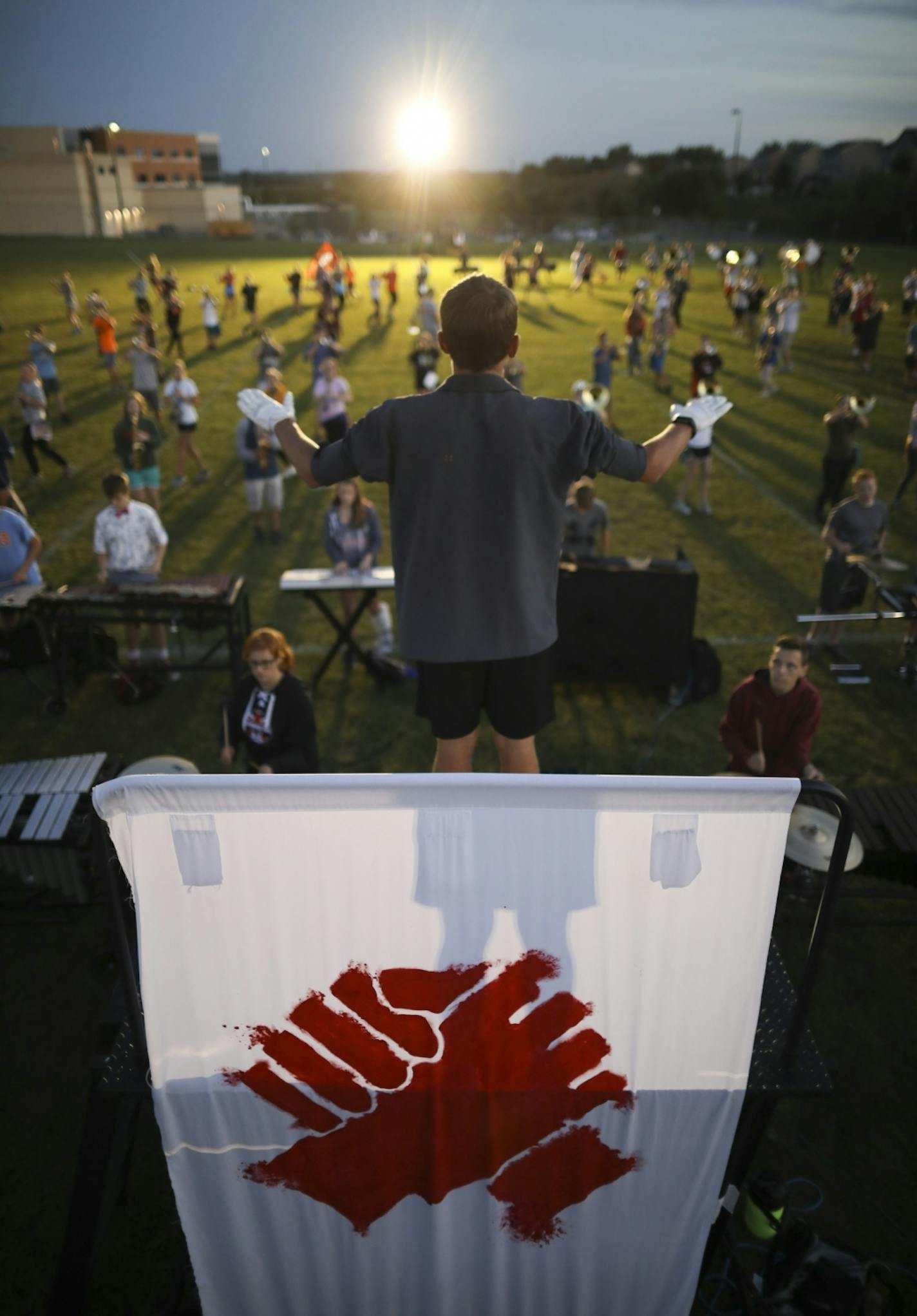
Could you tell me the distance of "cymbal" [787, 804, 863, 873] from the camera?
4145mm

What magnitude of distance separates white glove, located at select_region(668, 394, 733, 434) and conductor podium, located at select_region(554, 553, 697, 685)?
4.48 metres

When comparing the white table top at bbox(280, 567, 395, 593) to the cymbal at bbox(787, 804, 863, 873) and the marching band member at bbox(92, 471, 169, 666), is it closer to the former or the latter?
the marching band member at bbox(92, 471, 169, 666)

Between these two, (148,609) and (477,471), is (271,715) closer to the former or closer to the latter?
(148,609)

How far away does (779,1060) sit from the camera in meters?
2.64

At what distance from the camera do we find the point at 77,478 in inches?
542

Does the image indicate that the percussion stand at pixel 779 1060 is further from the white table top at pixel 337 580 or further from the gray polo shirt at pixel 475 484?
the white table top at pixel 337 580

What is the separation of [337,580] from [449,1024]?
5711 mm

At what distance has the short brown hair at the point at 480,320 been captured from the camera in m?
2.54

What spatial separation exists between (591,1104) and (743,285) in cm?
2879

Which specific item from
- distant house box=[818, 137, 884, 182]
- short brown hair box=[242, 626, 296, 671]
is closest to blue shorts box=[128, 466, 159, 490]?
short brown hair box=[242, 626, 296, 671]

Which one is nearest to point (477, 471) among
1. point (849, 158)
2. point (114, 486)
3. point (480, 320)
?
point (480, 320)

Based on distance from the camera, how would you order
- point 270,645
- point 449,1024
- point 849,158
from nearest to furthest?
point 449,1024, point 270,645, point 849,158

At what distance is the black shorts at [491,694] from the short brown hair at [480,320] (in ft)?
3.28

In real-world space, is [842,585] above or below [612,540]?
above
